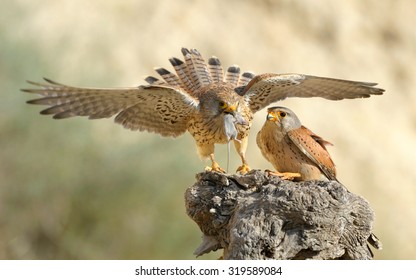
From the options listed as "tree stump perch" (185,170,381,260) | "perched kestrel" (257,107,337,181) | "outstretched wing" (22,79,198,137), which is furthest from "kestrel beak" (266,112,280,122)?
"outstretched wing" (22,79,198,137)

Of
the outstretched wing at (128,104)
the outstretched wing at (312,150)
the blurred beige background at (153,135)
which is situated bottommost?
the outstretched wing at (312,150)

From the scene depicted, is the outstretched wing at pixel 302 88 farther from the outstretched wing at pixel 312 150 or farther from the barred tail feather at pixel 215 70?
the outstretched wing at pixel 312 150

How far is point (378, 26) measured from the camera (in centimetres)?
1392

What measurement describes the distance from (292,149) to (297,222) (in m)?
0.71

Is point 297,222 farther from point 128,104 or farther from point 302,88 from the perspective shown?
point 128,104

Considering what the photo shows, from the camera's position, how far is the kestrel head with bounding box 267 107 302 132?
17.2ft

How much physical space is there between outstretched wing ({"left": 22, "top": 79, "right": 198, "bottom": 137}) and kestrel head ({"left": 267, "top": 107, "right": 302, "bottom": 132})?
826 millimetres

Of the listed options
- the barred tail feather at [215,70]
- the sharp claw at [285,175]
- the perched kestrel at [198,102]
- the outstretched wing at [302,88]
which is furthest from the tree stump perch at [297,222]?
the barred tail feather at [215,70]

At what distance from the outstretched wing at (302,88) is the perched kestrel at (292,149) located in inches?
25.6

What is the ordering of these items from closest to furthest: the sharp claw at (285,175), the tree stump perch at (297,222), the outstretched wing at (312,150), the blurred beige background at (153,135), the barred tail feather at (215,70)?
the tree stump perch at (297,222) < the sharp claw at (285,175) < the outstretched wing at (312,150) < the barred tail feather at (215,70) < the blurred beige background at (153,135)

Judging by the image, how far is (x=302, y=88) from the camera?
6078 millimetres

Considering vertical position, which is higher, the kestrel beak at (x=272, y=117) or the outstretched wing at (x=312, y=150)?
the kestrel beak at (x=272, y=117)

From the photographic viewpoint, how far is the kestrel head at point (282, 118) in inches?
206

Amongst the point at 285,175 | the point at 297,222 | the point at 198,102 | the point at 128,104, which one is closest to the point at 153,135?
the point at 198,102
